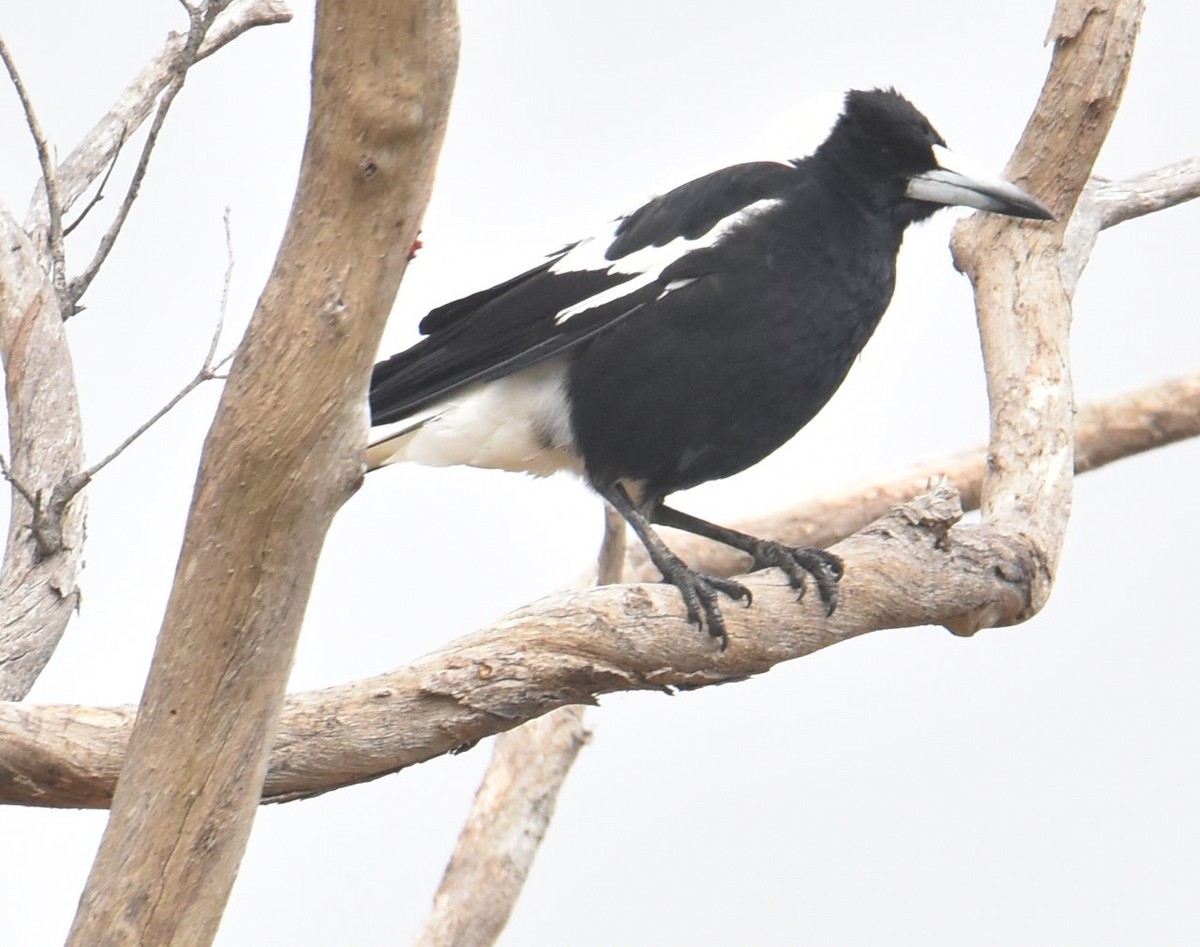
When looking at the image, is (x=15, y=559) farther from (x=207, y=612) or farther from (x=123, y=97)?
(x=207, y=612)

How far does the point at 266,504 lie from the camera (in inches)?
56.9

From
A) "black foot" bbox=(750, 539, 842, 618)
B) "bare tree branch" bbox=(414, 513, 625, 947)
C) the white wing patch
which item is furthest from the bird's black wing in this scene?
"bare tree branch" bbox=(414, 513, 625, 947)

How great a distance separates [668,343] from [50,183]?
3.26 ft

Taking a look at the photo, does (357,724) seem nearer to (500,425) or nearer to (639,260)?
(500,425)

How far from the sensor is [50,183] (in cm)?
246

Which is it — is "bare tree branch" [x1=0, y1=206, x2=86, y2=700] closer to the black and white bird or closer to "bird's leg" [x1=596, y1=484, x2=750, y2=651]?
the black and white bird

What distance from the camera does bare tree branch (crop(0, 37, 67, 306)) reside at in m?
2.34

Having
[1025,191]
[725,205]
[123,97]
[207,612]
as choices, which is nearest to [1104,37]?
[1025,191]

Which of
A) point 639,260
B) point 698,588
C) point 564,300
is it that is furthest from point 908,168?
point 698,588

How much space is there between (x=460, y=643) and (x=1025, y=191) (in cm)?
164

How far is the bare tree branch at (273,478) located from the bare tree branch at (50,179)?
1158 mm

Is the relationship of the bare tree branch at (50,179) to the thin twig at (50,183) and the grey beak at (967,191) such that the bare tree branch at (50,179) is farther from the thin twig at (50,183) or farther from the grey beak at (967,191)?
the grey beak at (967,191)

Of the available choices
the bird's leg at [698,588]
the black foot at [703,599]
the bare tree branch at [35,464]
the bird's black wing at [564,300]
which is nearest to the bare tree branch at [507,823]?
the bird's black wing at [564,300]

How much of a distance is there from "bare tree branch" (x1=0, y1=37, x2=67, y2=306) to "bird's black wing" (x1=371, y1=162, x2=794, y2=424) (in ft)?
1.79
